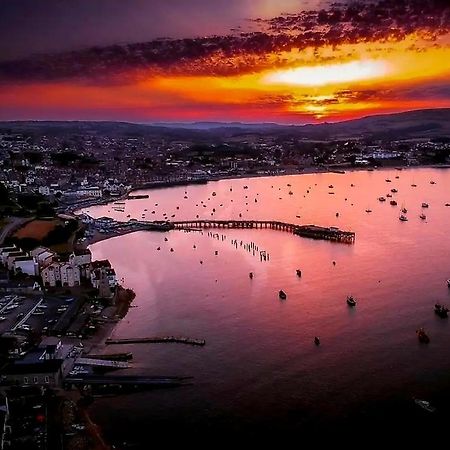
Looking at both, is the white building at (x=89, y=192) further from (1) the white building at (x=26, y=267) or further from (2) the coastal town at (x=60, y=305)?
(1) the white building at (x=26, y=267)

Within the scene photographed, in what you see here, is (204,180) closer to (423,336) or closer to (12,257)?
(12,257)

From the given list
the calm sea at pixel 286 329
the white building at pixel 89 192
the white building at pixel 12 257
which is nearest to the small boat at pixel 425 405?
the calm sea at pixel 286 329

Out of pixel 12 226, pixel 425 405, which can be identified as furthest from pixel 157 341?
pixel 12 226

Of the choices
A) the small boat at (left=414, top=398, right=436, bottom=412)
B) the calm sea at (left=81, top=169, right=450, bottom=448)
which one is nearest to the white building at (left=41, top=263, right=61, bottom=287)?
the calm sea at (left=81, top=169, right=450, bottom=448)

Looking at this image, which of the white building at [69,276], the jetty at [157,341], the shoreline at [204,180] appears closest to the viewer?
the jetty at [157,341]

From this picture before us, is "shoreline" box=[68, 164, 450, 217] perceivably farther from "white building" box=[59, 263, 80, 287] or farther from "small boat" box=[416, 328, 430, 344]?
"small boat" box=[416, 328, 430, 344]

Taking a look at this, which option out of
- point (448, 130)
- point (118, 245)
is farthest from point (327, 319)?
point (448, 130)

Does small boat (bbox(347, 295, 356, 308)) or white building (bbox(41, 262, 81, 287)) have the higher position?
white building (bbox(41, 262, 81, 287))

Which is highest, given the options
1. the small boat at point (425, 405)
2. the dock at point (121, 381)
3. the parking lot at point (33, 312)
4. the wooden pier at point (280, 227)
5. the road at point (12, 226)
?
the road at point (12, 226)
